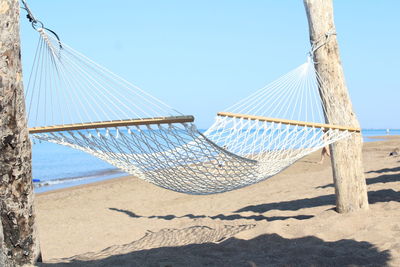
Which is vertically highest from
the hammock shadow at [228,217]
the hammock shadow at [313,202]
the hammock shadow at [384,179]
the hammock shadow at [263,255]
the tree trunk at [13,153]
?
the tree trunk at [13,153]

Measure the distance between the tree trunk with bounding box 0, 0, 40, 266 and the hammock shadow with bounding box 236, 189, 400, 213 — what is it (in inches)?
117

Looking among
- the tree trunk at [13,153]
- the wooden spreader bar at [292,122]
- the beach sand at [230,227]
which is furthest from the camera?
the wooden spreader bar at [292,122]

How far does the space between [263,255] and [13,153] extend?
169 cm

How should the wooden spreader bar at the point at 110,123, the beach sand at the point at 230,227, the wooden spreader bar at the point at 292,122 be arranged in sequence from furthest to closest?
1. the wooden spreader bar at the point at 292,122
2. the beach sand at the point at 230,227
3. the wooden spreader bar at the point at 110,123

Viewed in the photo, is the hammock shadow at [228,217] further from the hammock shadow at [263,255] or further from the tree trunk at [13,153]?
the tree trunk at [13,153]

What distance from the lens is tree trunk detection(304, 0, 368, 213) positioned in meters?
3.67

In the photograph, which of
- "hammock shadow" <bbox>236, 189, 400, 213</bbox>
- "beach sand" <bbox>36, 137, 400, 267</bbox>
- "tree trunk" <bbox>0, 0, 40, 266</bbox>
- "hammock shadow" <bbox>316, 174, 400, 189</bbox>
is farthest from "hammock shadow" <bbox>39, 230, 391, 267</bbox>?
"hammock shadow" <bbox>316, 174, 400, 189</bbox>

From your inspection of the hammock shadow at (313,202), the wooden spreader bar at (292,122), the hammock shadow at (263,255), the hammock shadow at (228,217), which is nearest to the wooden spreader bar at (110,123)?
the hammock shadow at (263,255)

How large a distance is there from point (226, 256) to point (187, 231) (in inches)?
54.3

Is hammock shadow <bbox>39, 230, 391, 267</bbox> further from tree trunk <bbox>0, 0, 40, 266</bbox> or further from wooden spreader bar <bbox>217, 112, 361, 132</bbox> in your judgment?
wooden spreader bar <bbox>217, 112, 361, 132</bbox>

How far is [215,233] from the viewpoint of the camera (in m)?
4.15

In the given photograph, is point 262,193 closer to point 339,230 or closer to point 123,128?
point 339,230

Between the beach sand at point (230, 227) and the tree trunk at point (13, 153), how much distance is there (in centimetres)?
21

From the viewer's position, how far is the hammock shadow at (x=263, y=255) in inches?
107
